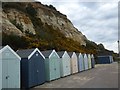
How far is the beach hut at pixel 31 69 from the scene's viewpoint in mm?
18641

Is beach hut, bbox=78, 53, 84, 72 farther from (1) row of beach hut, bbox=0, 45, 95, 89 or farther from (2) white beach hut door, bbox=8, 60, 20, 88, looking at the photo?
(2) white beach hut door, bbox=8, 60, 20, 88

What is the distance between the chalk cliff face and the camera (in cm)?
4366

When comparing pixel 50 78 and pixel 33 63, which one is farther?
pixel 50 78

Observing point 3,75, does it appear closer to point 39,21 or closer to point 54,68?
point 54,68

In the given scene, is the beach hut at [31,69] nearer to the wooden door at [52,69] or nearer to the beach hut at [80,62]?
the wooden door at [52,69]

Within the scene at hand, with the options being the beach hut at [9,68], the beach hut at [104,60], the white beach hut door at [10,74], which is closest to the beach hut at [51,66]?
the beach hut at [9,68]

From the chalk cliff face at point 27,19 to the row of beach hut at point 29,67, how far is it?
17420mm

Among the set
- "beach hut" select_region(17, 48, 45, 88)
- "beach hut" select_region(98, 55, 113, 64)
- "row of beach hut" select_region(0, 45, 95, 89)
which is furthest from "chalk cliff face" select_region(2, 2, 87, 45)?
"beach hut" select_region(17, 48, 45, 88)

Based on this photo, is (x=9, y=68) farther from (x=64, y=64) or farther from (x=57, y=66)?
(x=64, y=64)

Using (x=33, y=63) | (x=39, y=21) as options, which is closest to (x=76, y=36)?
(x=39, y=21)

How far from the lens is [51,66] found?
2367 cm

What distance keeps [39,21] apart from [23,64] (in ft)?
153

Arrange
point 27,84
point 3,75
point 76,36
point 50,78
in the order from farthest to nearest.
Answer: point 76,36 → point 50,78 → point 27,84 → point 3,75

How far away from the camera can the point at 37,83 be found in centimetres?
2006
